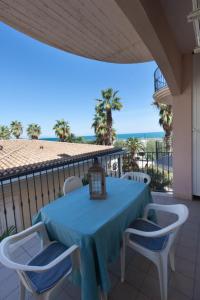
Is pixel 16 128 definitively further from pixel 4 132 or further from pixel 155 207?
pixel 155 207

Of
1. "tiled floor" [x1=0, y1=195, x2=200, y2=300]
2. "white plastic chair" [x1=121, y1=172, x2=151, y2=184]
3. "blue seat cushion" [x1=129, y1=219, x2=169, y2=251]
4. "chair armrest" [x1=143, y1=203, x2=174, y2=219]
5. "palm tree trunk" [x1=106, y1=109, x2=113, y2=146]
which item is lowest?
"tiled floor" [x1=0, y1=195, x2=200, y2=300]

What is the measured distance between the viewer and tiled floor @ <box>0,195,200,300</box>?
1.42m

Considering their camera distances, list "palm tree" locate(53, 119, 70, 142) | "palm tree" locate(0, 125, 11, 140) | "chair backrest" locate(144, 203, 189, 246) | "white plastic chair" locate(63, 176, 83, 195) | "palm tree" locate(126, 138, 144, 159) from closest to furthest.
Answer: "chair backrest" locate(144, 203, 189, 246)
"white plastic chair" locate(63, 176, 83, 195)
"palm tree" locate(126, 138, 144, 159)
"palm tree" locate(53, 119, 70, 142)
"palm tree" locate(0, 125, 11, 140)

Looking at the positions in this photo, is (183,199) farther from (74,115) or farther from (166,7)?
(74,115)

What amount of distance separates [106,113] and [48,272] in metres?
11.7

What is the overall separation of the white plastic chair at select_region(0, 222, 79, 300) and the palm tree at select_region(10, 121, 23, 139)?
19.5 meters

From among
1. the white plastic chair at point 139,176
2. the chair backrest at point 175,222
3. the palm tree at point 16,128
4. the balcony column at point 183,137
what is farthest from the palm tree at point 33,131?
the chair backrest at point 175,222

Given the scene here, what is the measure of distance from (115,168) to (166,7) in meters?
2.96

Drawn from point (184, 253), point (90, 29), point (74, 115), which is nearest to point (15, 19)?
point (90, 29)

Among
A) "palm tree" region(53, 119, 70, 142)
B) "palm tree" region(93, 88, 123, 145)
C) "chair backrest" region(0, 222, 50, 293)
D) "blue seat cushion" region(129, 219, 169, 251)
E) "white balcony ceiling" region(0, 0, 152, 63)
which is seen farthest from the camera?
"palm tree" region(53, 119, 70, 142)

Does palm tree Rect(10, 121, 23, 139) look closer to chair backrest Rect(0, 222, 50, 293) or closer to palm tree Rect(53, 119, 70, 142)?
palm tree Rect(53, 119, 70, 142)

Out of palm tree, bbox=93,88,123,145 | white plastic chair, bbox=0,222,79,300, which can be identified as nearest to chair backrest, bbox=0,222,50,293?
white plastic chair, bbox=0,222,79,300

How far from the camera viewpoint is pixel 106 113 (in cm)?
1239

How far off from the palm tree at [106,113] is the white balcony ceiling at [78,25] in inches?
360
